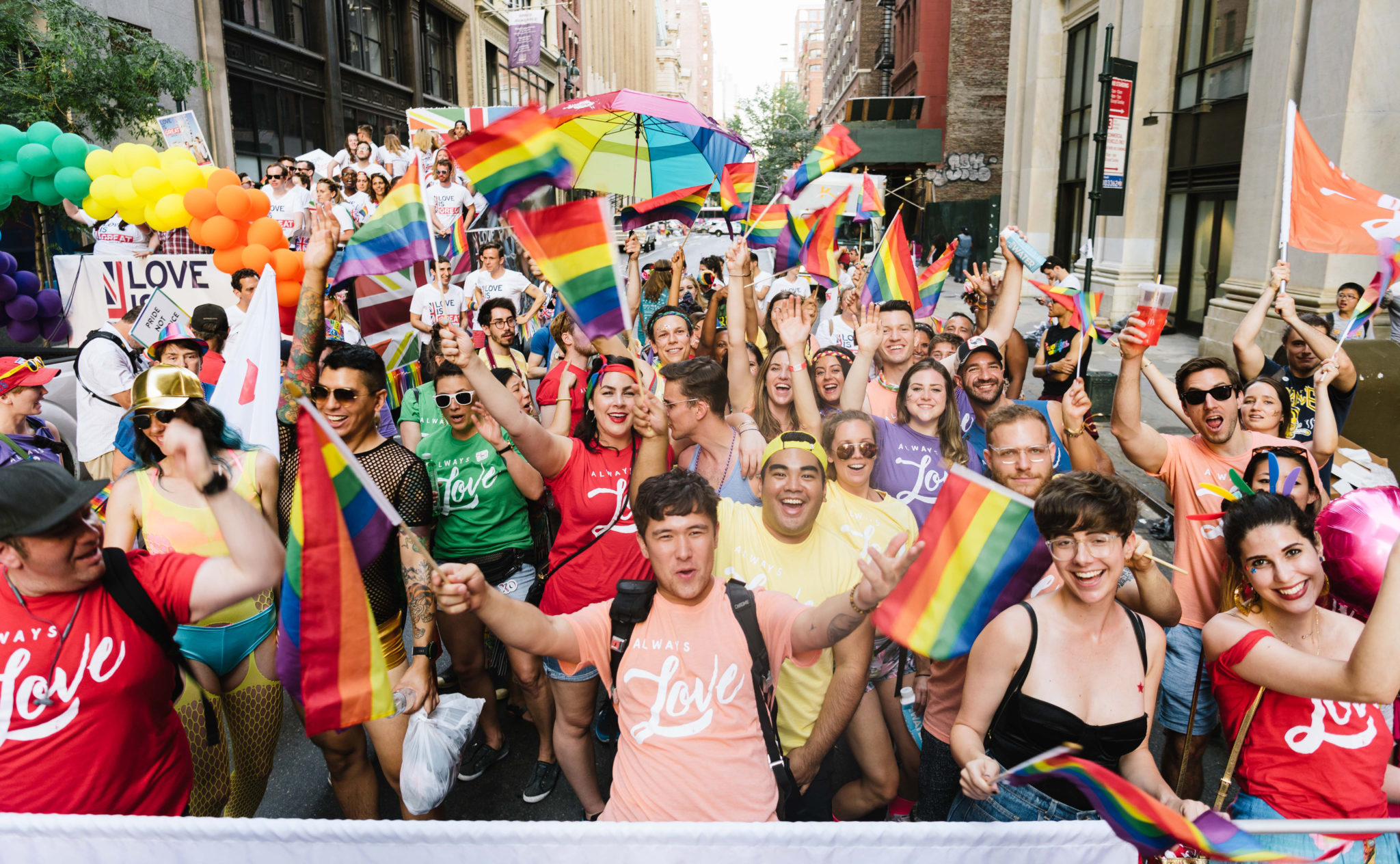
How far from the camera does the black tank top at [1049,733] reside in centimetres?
246

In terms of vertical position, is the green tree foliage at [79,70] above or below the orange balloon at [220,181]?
above

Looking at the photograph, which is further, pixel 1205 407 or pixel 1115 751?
pixel 1205 407

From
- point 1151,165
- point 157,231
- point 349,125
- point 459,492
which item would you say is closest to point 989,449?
point 459,492

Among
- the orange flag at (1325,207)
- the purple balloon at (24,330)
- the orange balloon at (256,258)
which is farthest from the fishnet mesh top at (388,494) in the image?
the purple balloon at (24,330)

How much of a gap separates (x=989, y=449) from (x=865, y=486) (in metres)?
0.53

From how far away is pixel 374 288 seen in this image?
573cm

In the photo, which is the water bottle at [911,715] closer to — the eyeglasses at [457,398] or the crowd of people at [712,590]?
the crowd of people at [712,590]

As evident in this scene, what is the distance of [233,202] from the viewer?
6566 mm

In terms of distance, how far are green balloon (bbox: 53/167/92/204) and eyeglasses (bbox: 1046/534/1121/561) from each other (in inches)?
334

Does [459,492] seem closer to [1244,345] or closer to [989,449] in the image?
[989,449]

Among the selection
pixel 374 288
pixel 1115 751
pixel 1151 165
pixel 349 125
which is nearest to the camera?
pixel 1115 751

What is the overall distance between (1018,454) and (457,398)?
8.13 ft

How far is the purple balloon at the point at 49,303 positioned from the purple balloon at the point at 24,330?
124 millimetres

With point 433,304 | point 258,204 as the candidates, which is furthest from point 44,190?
point 433,304
